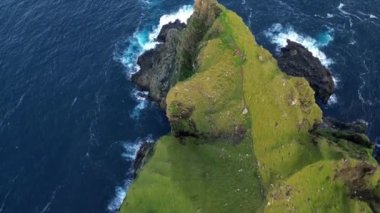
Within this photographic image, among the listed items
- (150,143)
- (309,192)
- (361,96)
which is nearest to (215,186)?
(309,192)

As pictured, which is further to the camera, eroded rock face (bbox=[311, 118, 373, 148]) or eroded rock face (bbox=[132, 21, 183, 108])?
eroded rock face (bbox=[132, 21, 183, 108])

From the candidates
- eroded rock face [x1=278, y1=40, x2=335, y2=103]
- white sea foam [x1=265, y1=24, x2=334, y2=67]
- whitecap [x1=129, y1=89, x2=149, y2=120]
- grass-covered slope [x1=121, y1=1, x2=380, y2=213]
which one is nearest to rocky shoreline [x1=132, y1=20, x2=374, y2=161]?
eroded rock face [x1=278, y1=40, x2=335, y2=103]

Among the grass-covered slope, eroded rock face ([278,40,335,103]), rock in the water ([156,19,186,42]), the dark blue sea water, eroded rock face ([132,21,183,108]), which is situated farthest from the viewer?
rock in the water ([156,19,186,42])

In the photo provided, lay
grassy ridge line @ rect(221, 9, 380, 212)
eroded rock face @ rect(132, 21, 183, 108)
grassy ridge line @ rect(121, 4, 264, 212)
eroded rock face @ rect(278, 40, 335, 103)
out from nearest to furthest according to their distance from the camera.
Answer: grassy ridge line @ rect(221, 9, 380, 212)
grassy ridge line @ rect(121, 4, 264, 212)
eroded rock face @ rect(278, 40, 335, 103)
eroded rock face @ rect(132, 21, 183, 108)

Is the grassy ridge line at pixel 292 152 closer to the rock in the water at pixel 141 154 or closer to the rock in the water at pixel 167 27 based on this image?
the rock in the water at pixel 141 154

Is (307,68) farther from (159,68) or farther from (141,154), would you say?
(141,154)

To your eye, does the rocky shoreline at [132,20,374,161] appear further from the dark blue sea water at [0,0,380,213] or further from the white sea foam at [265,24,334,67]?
the dark blue sea water at [0,0,380,213]

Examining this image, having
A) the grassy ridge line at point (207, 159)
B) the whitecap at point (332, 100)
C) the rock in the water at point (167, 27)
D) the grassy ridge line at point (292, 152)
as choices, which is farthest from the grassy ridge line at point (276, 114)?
the rock in the water at point (167, 27)
